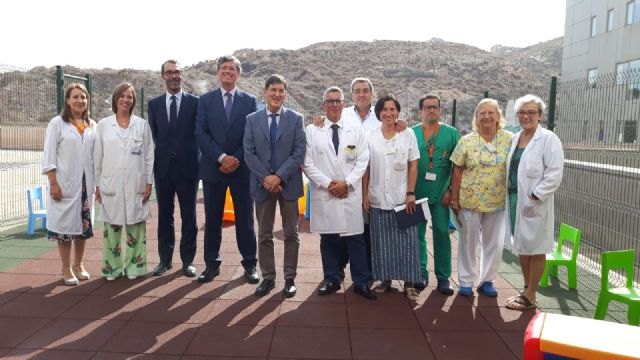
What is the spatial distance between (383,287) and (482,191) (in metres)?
1.25

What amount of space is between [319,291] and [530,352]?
8.05 ft

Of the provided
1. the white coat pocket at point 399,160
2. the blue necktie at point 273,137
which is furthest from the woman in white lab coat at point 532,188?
the blue necktie at point 273,137

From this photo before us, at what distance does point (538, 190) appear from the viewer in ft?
13.5

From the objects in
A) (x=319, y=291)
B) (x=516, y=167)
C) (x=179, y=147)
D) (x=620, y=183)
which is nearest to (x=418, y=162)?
(x=516, y=167)

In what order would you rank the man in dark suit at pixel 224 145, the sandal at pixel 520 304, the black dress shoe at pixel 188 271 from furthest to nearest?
the black dress shoe at pixel 188 271
the man in dark suit at pixel 224 145
the sandal at pixel 520 304

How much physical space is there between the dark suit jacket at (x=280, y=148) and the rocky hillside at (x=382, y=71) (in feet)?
115

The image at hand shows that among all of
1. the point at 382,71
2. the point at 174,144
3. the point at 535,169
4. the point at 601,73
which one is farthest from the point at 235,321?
the point at 382,71

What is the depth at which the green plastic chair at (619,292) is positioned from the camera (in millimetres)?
3805

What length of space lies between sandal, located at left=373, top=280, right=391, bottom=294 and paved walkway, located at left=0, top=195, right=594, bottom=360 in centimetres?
8

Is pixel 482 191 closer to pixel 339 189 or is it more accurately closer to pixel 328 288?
pixel 339 189

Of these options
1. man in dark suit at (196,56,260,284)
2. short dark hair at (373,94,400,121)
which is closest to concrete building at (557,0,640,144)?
short dark hair at (373,94,400,121)

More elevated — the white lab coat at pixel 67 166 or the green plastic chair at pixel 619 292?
the white lab coat at pixel 67 166

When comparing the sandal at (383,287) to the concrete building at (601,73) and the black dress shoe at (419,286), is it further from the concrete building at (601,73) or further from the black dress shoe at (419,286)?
the concrete building at (601,73)

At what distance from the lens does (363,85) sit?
4.77m
